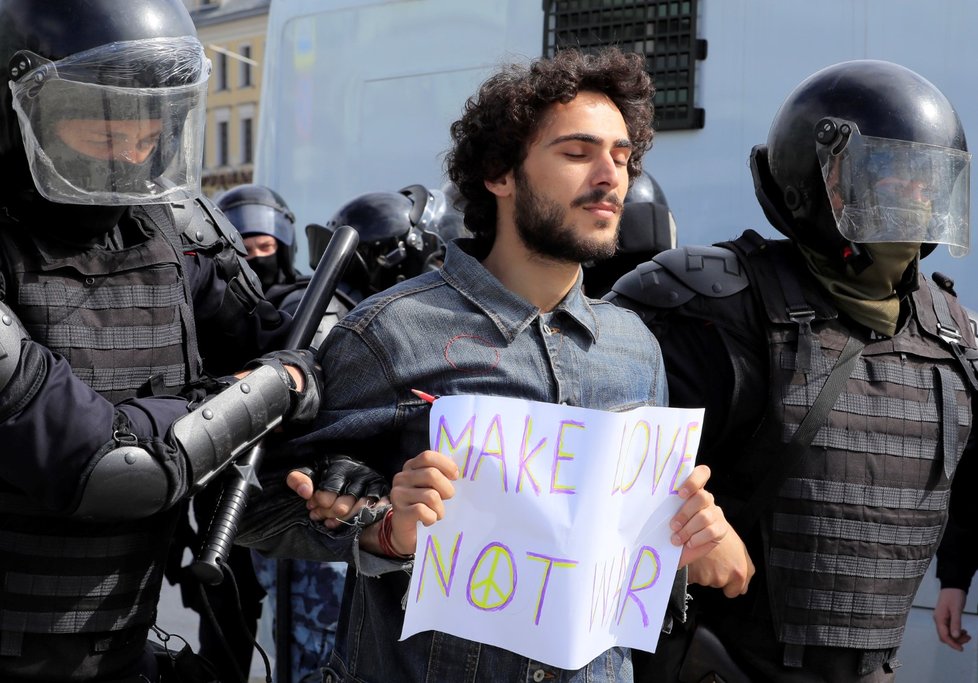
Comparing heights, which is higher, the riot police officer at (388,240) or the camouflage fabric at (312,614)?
the riot police officer at (388,240)

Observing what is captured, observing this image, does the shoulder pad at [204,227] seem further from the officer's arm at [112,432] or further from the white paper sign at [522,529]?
the white paper sign at [522,529]

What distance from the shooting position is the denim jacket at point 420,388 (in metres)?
2.11

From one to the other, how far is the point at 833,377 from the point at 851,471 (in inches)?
8.3

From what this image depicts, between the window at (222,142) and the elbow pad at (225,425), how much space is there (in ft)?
143

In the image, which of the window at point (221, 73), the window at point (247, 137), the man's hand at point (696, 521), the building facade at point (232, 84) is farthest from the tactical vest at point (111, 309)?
the window at point (221, 73)

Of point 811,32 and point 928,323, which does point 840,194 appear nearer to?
point 928,323

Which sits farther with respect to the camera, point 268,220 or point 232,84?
point 232,84

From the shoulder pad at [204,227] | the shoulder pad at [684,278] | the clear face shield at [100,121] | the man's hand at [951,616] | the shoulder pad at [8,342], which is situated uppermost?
the clear face shield at [100,121]

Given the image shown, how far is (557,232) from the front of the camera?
2.24 metres

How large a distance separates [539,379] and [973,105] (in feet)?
9.40

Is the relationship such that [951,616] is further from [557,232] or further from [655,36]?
[655,36]

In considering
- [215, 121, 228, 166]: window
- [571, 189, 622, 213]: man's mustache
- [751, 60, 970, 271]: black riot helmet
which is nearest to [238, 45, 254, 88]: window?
[215, 121, 228, 166]: window

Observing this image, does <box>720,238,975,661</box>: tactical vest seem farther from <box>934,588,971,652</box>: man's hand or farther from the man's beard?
the man's beard

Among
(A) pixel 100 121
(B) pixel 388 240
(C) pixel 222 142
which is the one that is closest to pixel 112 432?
(A) pixel 100 121
